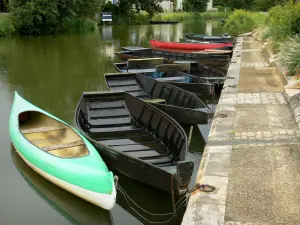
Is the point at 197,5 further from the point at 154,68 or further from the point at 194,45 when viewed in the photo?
the point at 154,68

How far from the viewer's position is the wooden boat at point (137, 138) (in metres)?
6.29

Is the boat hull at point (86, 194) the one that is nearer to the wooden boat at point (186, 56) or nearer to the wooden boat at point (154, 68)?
the wooden boat at point (154, 68)

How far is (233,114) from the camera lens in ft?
28.8

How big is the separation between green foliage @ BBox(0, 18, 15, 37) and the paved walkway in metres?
31.0

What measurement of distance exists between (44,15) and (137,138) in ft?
109

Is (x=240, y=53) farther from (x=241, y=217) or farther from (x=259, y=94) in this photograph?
(x=241, y=217)

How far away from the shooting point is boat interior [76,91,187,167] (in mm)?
7715

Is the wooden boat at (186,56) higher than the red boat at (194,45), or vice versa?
the red boat at (194,45)

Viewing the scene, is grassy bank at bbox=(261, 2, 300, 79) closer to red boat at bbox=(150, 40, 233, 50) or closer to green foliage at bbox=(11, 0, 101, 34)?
red boat at bbox=(150, 40, 233, 50)

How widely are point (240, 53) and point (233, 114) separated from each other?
10499mm

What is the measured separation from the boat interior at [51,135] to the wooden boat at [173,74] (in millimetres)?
4372

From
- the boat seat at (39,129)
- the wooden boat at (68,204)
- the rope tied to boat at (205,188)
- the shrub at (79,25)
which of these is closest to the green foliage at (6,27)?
the shrub at (79,25)

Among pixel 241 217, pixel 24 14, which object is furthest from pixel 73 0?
pixel 241 217

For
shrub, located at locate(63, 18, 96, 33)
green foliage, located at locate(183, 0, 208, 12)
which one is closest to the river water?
shrub, located at locate(63, 18, 96, 33)
